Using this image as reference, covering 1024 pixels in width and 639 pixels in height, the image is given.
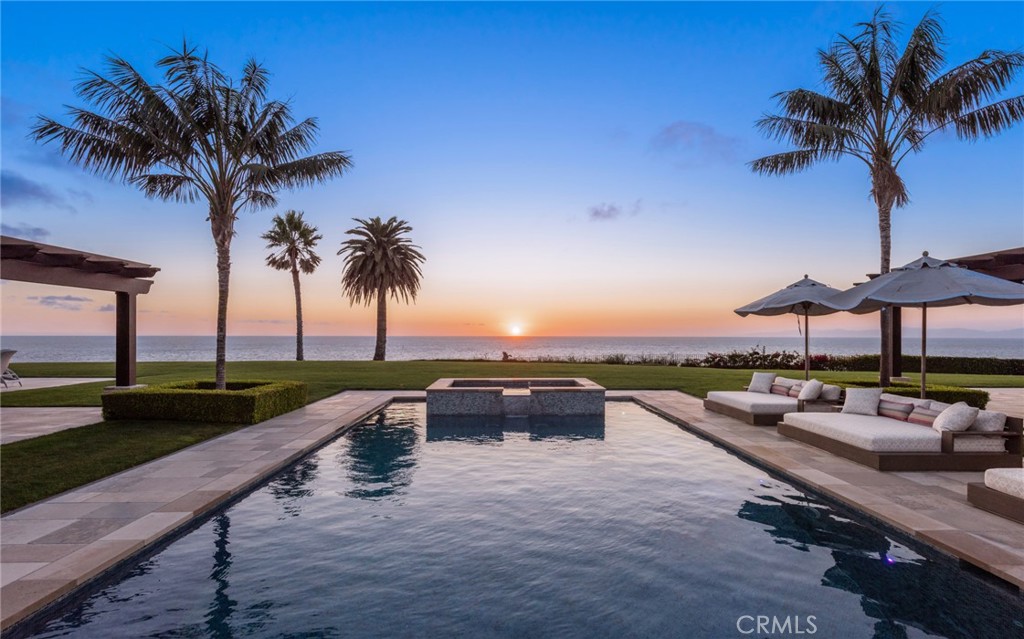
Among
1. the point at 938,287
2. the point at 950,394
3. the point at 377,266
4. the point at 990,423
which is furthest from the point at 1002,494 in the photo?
the point at 377,266

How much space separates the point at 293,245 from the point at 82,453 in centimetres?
2952

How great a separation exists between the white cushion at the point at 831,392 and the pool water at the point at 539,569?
4398mm

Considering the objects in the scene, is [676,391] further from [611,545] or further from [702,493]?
[611,545]

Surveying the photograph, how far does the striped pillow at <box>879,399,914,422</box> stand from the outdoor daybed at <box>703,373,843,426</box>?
139cm

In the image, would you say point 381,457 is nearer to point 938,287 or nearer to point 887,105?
point 938,287

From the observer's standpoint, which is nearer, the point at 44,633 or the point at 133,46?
the point at 44,633

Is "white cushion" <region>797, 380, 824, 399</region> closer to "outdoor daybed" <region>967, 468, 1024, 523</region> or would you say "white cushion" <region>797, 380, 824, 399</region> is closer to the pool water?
the pool water

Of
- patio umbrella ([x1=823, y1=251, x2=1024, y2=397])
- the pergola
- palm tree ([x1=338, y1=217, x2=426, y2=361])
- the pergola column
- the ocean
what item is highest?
palm tree ([x1=338, y1=217, x2=426, y2=361])

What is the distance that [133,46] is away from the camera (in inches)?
496

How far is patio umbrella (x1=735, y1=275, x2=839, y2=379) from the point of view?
41.1ft

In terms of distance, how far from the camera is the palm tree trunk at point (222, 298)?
42.6 feet

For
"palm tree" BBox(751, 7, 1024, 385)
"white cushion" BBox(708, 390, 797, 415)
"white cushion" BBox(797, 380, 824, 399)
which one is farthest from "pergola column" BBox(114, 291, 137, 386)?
"palm tree" BBox(751, 7, 1024, 385)

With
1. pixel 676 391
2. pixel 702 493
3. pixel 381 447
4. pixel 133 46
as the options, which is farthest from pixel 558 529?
pixel 133 46

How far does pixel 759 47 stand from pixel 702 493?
15.2 metres
